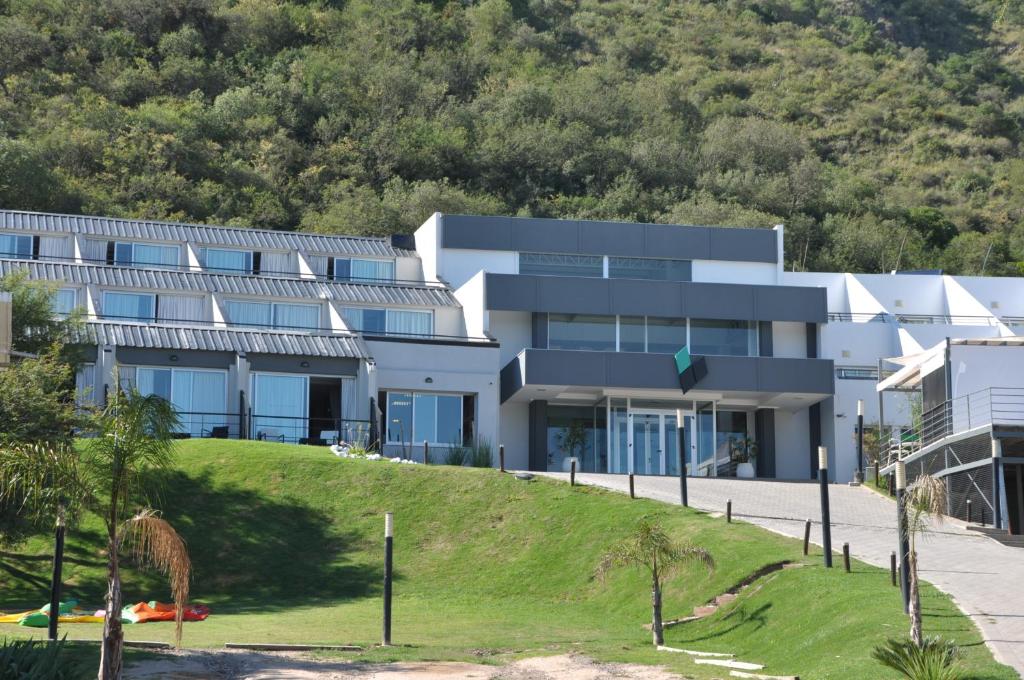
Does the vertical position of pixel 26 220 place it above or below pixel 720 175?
below

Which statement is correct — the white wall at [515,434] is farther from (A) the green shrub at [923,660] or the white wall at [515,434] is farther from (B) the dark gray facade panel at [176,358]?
(A) the green shrub at [923,660]

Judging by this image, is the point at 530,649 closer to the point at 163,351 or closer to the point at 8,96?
the point at 163,351

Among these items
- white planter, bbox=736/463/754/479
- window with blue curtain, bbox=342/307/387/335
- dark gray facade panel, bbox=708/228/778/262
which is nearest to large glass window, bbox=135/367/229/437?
window with blue curtain, bbox=342/307/387/335

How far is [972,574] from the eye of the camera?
24531mm

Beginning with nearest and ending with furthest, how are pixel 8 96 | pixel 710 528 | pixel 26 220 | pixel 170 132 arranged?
pixel 710 528 < pixel 26 220 < pixel 170 132 < pixel 8 96

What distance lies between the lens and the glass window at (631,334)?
49969 millimetres

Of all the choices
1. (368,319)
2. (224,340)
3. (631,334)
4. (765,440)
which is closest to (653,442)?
(631,334)

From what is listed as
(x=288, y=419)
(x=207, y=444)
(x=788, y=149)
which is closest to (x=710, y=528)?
(x=207, y=444)

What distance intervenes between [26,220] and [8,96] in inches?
1542

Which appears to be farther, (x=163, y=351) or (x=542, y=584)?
(x=163, y=351)

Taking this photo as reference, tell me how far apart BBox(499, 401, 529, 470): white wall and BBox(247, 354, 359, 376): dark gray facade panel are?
7.01 meters

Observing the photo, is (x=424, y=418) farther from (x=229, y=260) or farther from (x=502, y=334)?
(x=229, y=260)

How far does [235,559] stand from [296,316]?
20171mm

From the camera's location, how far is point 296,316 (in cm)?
5034
